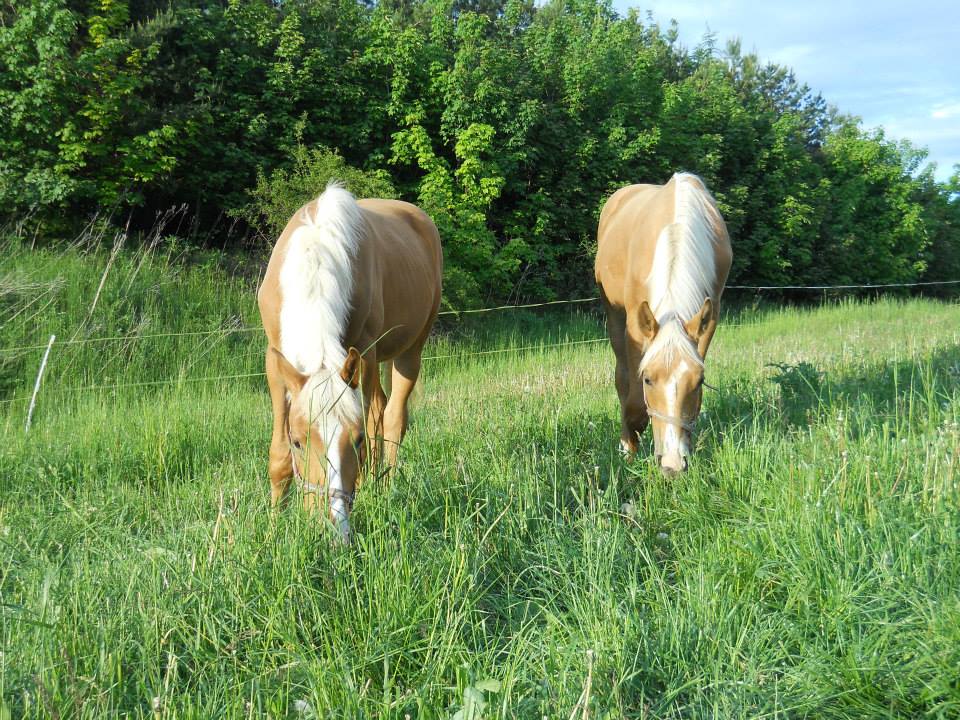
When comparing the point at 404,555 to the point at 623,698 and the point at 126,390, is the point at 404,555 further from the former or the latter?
the point at 126,390

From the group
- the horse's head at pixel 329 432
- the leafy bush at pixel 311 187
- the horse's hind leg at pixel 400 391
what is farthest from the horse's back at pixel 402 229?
the leafy bush at pixel 311 187

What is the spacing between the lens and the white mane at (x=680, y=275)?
4.08 m

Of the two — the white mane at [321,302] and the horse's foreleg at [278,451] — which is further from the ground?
the white mane at [321,302]

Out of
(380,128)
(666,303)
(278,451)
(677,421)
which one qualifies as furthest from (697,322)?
(380,128)

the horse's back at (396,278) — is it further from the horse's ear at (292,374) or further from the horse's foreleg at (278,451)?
the horse's ear at (292,374)

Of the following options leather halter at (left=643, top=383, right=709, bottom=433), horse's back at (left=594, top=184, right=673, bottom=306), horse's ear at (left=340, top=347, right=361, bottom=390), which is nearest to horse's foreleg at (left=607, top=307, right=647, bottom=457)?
horse's back at (left=594, top=184, right=673, bottom=306)

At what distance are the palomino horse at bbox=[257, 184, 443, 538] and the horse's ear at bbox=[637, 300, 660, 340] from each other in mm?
1512

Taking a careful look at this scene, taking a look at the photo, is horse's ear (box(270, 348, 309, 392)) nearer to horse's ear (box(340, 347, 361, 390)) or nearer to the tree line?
horse's ear (box(340, 347, 361, 390))

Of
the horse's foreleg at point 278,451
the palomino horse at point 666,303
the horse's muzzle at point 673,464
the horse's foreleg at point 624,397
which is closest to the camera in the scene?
the horse's muzzle at point 673,464

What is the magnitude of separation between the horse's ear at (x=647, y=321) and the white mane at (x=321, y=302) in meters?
1.72

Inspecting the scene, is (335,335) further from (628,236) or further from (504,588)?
(628,236)

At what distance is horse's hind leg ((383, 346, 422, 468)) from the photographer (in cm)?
566

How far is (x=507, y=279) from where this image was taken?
13.7m

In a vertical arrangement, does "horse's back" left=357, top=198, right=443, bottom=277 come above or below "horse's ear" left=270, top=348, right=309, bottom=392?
above
